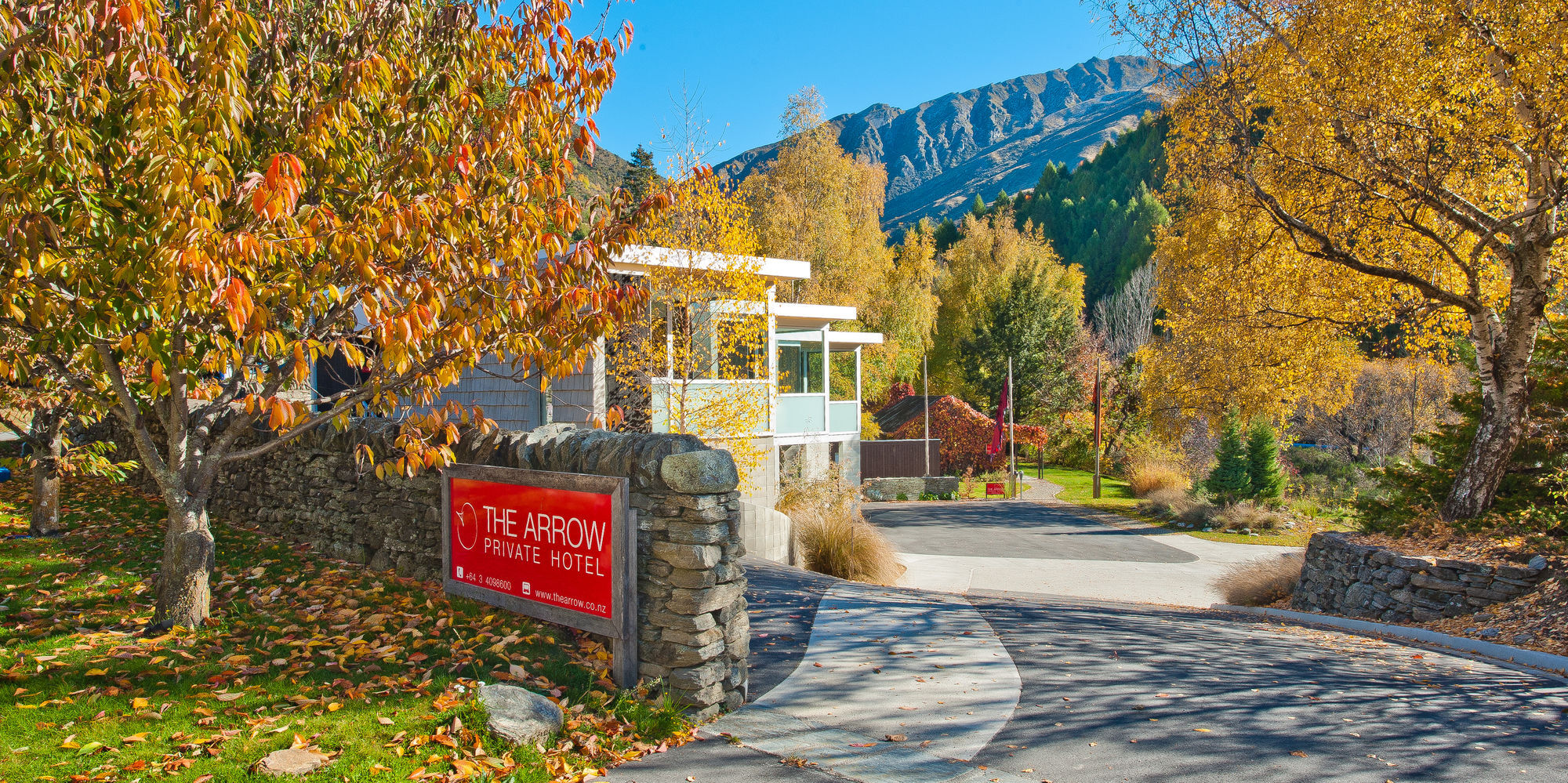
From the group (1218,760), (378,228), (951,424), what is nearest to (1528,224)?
(1218,760)

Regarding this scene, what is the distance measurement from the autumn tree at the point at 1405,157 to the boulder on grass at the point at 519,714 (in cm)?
1046

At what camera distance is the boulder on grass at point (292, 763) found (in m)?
3.85

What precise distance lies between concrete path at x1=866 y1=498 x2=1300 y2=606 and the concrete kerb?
2.67m

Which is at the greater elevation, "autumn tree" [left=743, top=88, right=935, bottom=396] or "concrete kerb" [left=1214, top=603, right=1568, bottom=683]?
"autumn tree" [left=743, top=88, right=935, bottom=396]

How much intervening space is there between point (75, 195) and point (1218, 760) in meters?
7.14

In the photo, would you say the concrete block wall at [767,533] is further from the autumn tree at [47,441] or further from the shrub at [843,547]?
the autumn tree at [47,441]

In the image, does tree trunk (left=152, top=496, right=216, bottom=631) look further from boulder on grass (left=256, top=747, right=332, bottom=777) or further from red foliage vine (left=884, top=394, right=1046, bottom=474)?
red foliage vine (left=884, top=394, right=1046, bottom=474)

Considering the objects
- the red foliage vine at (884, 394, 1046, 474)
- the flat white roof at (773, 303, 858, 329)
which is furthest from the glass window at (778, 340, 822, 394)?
the red foliage vine at (884, 394, 1046, 474)

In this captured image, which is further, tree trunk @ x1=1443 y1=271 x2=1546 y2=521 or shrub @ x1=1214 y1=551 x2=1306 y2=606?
shrub @ x1=1214 y1=551 x2=1306 y2=606

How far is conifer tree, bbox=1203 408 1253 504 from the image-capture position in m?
21.5

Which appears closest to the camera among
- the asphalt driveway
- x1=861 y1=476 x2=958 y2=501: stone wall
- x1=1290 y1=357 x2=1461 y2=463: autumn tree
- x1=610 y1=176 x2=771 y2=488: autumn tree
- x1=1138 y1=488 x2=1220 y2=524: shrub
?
x1=610 y1=176 x2=771 y2=488: autumn tree

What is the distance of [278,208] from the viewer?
164 inches

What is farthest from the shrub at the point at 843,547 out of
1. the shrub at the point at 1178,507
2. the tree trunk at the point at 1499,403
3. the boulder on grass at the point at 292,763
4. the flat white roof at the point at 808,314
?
the shrub at the point at 1178,507

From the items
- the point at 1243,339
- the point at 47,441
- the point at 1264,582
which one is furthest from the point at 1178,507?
the point at 47,441
